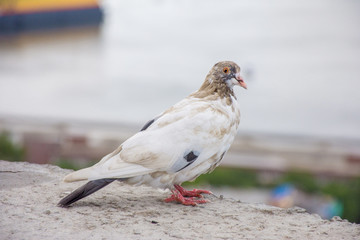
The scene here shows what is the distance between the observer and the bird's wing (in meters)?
4.12

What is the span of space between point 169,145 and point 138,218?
0.58 metres

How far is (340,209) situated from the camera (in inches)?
513

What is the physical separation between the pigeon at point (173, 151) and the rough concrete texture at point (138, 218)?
0.18m

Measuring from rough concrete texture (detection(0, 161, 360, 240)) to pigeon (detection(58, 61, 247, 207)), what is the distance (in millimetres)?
176

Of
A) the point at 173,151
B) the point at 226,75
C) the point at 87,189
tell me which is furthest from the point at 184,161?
the point at 226,75

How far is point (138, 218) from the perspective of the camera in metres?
4.08

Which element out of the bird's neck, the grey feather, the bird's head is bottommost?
the grey feather

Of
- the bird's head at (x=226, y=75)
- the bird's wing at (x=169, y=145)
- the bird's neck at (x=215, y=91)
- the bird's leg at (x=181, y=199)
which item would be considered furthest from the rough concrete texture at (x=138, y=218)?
the bird's head at (x=226, y=75)

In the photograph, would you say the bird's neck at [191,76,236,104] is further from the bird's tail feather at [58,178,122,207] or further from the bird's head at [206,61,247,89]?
the bird's tail feather at [58,178,122,207]

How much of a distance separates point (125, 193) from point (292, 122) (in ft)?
93.8

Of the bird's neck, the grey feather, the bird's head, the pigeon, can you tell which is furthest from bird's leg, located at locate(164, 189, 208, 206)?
the bird's head

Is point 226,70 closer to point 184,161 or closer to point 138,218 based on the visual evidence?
point 184,161

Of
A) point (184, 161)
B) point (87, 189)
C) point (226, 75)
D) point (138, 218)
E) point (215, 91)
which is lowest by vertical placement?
point (138, 218)

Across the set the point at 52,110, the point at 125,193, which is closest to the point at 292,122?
the point at 52,110
